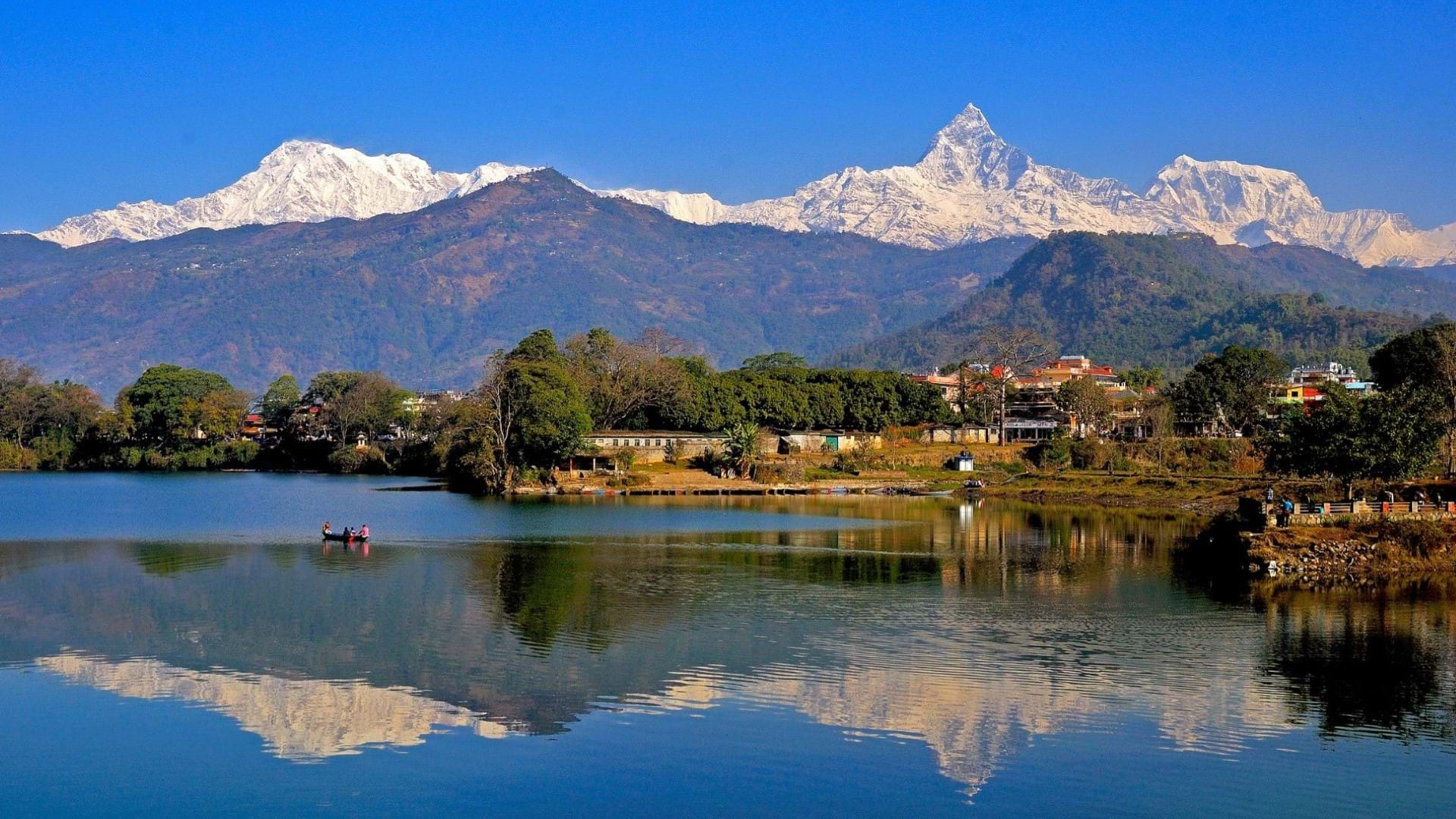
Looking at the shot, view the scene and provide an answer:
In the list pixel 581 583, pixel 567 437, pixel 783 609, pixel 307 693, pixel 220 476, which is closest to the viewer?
pixel 307 693

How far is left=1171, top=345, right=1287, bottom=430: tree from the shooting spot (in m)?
103

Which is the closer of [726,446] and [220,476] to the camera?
[726,446]

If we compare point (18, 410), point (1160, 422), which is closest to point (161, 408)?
point (18, 410)

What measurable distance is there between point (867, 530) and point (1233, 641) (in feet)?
92.3

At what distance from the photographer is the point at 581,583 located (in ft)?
143

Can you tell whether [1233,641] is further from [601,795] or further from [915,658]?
[601,795]

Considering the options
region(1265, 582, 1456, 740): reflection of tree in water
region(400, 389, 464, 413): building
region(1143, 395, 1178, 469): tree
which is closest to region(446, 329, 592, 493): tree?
region(400, 389, 464, 413): building

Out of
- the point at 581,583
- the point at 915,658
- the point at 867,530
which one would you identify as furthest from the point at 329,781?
the point at 867,530

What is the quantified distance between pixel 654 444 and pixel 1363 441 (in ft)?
178

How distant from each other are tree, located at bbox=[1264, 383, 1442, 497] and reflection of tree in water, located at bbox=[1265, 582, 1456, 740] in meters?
13.6

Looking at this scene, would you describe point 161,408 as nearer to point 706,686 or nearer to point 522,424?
point 522,424

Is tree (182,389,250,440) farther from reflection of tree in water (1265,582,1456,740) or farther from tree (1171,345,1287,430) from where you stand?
reflection of tree in water (1265,582,1456,740)

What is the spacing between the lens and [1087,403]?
107 metres

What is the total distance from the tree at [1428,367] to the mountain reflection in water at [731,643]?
2645 centimetres
